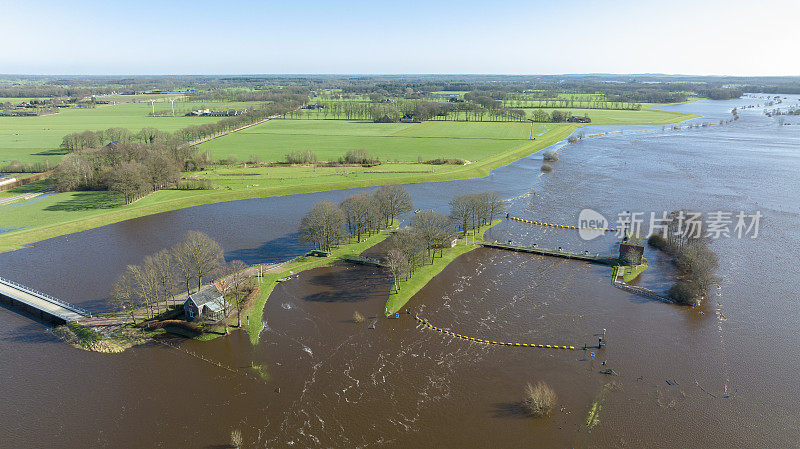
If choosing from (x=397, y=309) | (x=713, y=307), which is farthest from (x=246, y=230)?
(x=713, y=307)

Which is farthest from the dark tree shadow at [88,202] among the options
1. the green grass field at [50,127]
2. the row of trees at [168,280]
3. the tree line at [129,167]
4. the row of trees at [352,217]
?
the row of trees at [352,217]

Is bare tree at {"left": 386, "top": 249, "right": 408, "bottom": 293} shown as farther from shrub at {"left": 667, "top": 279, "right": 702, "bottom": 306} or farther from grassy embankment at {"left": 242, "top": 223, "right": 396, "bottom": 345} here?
shrub at {"left": 667, "top": 279, "right": 702, "bottom": 306}

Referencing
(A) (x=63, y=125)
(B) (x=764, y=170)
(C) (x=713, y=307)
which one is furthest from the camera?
(A) (x=63, y=125)

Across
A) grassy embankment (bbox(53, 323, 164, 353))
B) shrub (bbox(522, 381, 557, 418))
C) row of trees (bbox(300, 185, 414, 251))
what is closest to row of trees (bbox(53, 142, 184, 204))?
row of trees (bbox(300, 185, 414, 251))

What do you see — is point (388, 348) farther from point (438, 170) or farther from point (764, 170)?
point (764, 170)

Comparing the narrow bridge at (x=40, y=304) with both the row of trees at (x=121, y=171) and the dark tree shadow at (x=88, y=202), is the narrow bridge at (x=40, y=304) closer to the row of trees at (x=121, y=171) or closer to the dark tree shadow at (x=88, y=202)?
the dark tree shadow at (x=88, y=202)

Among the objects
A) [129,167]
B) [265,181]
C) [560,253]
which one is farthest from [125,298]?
[265,181]

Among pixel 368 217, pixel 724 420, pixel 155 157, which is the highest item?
pixel 155 157
